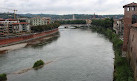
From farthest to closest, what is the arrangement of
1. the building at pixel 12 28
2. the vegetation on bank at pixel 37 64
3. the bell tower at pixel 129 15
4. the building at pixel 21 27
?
1. the building at pixel 21 27
2. the building at pixel 12 28
3. the vegetation on bank at pixel 37 64
4. the bell tower at pixel 129 15

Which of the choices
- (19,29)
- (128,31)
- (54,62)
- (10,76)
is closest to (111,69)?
(128,31)

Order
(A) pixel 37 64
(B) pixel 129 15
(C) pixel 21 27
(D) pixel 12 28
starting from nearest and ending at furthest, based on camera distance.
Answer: (B) pixel 129 15, (A) pixel 37 64, (D) pixel 12 28, (C) pixel 21 27

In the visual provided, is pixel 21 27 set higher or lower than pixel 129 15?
lower

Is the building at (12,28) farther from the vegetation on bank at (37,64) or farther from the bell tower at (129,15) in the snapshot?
the bell tower at (129,15)

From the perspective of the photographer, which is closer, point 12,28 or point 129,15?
point 129,15

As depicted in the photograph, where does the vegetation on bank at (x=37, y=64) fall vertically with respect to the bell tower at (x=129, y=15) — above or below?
below

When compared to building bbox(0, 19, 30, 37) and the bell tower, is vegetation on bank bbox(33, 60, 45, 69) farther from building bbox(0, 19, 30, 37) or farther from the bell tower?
building bbox(0, 19, 30, 37)

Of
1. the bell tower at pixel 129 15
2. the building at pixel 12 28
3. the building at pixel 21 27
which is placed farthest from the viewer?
the building at pixel 21 27

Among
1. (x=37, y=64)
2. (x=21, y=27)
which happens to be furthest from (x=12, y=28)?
(x=37, y=64)

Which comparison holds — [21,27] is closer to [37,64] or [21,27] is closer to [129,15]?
[37,64]

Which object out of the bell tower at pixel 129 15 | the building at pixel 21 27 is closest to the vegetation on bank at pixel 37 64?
the bell tower at pixel 129 15

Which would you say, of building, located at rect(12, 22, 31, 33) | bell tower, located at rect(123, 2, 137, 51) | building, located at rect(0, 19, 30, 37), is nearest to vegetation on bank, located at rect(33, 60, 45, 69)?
bell tower, located at rect(123, 2, 137, 51)

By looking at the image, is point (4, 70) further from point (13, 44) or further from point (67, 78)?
point (13, 44)
